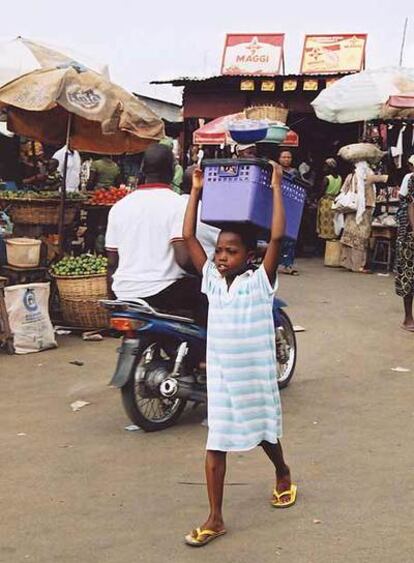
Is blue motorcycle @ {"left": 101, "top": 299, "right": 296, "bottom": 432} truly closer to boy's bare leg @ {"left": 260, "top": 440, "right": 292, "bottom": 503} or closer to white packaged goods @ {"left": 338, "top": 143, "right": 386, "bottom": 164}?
boy's bare leg @ {"left": 260, "top": 440, "right": 292, "bottom": 503}

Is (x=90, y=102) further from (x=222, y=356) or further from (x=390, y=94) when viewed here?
(x=390, y=94)

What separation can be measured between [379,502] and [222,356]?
1.17 m

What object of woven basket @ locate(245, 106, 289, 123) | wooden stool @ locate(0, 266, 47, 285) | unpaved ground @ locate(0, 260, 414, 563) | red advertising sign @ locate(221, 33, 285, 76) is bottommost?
unpaved ground @ locate(0, 260, 414, 563)

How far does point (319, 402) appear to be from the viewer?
5859mm

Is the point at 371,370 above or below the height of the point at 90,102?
below

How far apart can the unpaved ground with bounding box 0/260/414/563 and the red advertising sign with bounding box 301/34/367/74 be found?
10.7 meters

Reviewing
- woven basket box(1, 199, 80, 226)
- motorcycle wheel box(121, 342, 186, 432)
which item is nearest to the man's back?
motorcycle wheel box(121, 342, 186, 432)

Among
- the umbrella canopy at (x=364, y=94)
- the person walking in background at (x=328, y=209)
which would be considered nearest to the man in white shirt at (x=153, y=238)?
the umbrella canopy at (x=364, y=94)

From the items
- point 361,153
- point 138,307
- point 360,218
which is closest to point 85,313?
point 138,307

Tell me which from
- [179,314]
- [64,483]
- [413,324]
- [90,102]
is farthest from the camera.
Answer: [413,324]

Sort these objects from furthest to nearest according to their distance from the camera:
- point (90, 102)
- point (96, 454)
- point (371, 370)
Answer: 1. point (90, 102)
2. point (371, 370)
3. point (96, 454)

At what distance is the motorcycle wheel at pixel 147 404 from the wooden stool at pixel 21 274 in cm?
315

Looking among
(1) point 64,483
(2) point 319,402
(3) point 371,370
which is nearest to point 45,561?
(1) point 64,483

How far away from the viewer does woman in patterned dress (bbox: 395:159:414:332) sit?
827 centimetres
